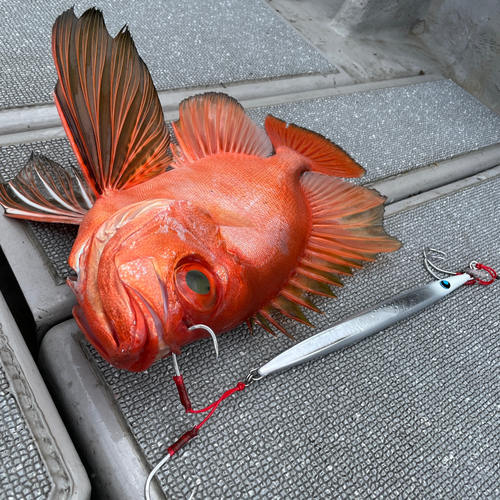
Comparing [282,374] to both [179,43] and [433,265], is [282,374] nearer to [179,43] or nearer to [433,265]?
[433,265]

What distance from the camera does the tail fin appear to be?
0.85 meters

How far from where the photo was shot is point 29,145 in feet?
2.87

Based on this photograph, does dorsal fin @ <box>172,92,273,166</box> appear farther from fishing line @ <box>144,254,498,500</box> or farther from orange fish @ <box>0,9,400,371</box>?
fishing line @ <box>144,254,498,500</box>

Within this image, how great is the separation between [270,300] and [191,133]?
1.12 ft

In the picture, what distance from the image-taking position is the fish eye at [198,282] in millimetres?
531

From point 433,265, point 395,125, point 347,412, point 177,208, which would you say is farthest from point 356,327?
point 395,125

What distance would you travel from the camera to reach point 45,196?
74cm

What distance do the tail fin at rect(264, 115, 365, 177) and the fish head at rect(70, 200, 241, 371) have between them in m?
0.35

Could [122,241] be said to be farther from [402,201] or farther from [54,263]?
[402,201]

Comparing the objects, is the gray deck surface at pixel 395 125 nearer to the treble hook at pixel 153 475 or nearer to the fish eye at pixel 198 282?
the fish eye at pixel 198 282

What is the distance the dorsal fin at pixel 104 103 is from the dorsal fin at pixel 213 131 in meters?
0.07

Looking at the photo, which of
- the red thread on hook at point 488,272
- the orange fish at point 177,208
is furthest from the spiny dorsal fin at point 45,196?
the red thread on hook at point 488,272

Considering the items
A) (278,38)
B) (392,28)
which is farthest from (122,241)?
(392,28)

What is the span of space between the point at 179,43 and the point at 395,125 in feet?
2.27
